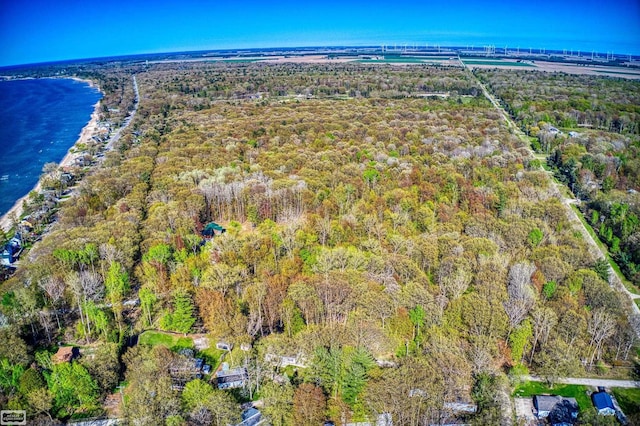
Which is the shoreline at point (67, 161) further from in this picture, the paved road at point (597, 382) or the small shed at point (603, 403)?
the small shed at point (603, 403)

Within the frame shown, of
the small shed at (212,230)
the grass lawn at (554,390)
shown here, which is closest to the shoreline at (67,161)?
the small shed at (212,230)

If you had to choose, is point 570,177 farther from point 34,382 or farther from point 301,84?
point 301,84

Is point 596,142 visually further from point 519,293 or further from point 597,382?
point 597,382

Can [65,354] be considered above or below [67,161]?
below

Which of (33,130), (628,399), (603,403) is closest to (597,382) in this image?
(628,399)

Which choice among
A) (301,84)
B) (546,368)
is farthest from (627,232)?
(301,84)

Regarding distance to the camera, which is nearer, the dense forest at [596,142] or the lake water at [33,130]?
the dense forest at [596,142]

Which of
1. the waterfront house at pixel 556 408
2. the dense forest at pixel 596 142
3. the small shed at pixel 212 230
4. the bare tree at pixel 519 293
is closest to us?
the waterfront house at pixel 556 408
